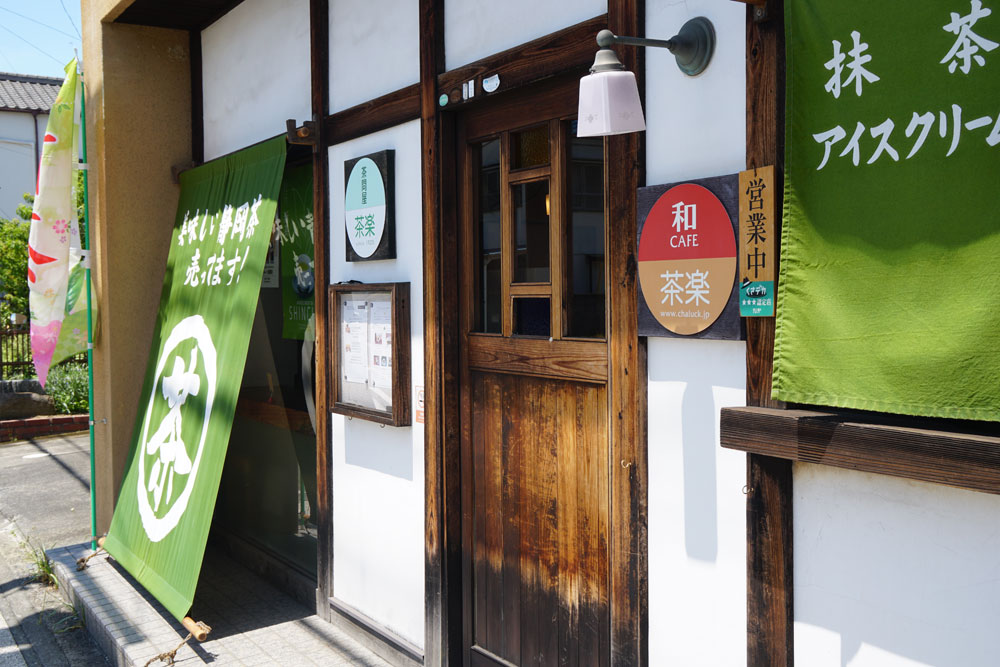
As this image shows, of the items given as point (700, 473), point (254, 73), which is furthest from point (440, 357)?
point (254, 73)

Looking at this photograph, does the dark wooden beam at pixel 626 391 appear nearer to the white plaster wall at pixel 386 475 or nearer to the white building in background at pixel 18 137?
the white plaster wall at pixel 386 475

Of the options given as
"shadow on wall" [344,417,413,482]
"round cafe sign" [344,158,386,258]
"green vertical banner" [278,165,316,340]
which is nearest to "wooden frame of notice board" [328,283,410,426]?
"shadow on wall" [344,417,413,482]

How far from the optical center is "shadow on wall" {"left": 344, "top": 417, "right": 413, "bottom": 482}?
5.00m

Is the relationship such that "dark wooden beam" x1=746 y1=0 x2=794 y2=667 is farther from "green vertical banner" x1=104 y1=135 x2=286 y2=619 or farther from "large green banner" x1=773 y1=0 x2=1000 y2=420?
"green vertical banner" x1=104 y1=135 x2=286 y2=619

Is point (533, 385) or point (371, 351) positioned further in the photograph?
point (371, 351)

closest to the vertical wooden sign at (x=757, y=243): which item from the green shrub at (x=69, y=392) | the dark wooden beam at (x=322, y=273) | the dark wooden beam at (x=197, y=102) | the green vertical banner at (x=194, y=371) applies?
the dark wooden beam at (x=322, y=273)

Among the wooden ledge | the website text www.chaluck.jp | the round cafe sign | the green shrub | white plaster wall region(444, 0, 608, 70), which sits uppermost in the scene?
white plaster wall region(444, 0, 608, 70)

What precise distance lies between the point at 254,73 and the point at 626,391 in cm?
460

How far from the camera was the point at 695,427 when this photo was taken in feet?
10.5

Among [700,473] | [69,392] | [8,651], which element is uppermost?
[700,473]

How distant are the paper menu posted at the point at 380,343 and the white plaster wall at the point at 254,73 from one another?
5.54ft

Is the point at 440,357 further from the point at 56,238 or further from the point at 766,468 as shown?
the point at 56,238

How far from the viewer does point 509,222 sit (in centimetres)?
430

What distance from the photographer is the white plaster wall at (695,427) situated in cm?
304
